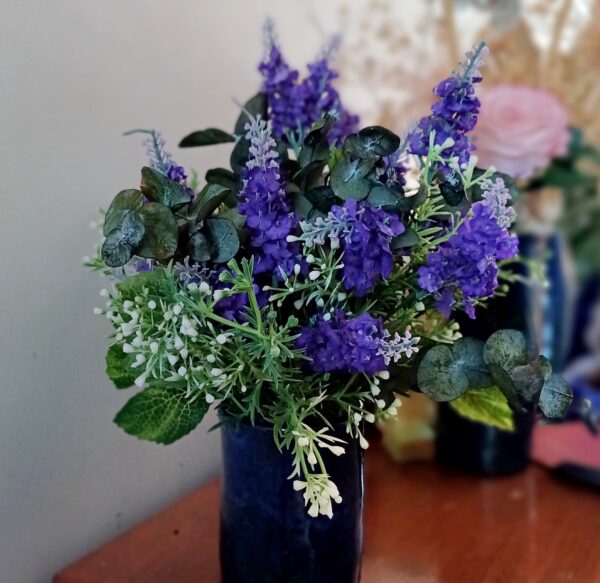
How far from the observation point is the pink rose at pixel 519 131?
0.82 meters

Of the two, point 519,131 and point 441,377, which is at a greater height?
point 519,131

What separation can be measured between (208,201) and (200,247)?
0.10 feet

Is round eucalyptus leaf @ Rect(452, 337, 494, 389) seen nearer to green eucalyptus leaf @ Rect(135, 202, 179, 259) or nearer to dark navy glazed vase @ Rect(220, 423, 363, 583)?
dark navy glazed vase @ Rect(220, 423, 363, 583)

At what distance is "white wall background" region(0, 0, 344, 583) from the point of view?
588 mm

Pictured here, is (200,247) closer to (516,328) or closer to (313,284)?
(313,284)

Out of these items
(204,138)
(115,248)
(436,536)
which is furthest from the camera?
(436,536)

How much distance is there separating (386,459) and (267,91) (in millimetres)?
487

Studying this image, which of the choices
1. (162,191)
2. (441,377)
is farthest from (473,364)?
(162,191)

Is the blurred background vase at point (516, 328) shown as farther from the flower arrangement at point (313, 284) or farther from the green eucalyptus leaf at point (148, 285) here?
the green eucalyptus leaf at point (148, 285)

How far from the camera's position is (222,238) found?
464mm

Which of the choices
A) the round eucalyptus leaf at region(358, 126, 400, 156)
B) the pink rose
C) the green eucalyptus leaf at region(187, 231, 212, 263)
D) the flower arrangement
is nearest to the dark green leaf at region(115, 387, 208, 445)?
the flower arrangement

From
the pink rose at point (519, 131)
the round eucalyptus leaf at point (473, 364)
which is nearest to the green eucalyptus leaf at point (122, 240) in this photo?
the round eucalyptus leaf at point (473, 364)

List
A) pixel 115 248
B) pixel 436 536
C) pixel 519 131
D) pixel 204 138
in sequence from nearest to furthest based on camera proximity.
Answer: pixel 115 248, pixel 204 138, pixel 436 536, pixel 519 131

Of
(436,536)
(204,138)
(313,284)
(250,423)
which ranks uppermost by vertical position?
(204,138)
